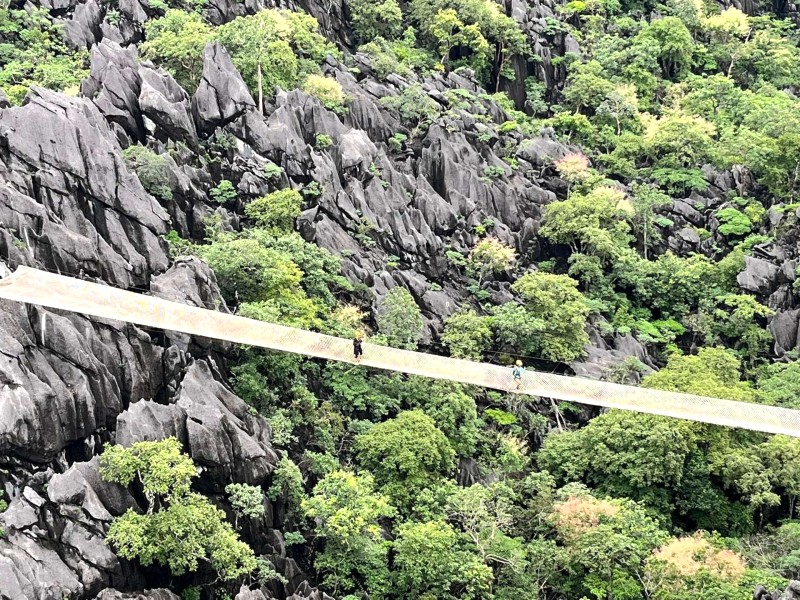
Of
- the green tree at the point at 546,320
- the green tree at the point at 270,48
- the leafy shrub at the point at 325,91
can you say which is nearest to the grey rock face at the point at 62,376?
the green tree at the point at 546,320

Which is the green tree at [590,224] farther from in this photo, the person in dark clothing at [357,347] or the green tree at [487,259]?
the person in dark clothing at [357,347]

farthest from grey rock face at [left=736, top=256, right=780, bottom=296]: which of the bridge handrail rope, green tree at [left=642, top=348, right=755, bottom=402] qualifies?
the bridge handrail rope

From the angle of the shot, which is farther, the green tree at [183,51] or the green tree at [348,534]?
the green tree at [183,51]

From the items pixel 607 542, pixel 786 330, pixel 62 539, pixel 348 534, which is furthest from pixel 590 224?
pixel 62 539

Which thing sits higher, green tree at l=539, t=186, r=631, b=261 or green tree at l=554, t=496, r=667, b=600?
green tree at l=539, t=186, r=631, b=261

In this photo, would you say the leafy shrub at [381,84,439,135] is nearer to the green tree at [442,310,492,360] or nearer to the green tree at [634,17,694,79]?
the green tree at [442,310,492,360]
